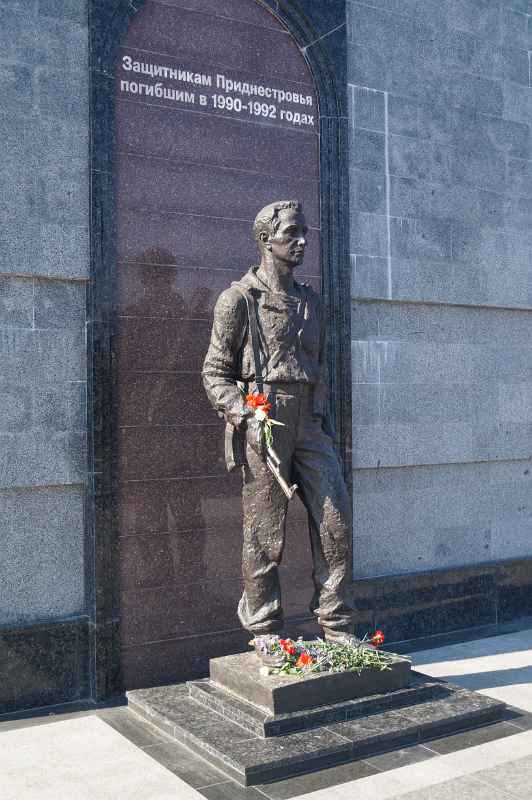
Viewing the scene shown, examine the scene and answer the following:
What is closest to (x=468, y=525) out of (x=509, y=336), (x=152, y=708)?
(x=509, y=336)

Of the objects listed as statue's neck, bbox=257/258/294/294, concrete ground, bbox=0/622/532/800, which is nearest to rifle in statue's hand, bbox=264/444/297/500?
statue's neck, bbox=257/258/294/294

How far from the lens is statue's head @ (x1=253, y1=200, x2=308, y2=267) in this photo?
212 inches

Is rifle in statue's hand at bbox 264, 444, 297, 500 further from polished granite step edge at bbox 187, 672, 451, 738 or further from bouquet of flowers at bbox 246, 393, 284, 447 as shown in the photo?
polished granite step edge at bbox 187, 672, 451, 738

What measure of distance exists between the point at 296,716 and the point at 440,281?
450 centimetres

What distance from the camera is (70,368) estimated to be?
20.2 feet

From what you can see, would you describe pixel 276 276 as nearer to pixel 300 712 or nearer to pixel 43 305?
pixel 43 305

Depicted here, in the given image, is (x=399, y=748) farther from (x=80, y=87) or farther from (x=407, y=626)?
(x=80, y=87)

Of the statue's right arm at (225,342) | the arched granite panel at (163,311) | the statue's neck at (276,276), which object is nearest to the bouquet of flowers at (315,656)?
the arched granite panel at (163,311)

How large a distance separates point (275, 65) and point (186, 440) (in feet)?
10.6

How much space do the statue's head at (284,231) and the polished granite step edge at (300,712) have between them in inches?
109

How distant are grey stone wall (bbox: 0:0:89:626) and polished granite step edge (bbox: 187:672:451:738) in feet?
4.54

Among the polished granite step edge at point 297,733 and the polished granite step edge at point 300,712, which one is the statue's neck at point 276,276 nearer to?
the polished granite step edge at point 300,712

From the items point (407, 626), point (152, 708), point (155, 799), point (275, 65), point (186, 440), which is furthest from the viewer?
point (407, 626)

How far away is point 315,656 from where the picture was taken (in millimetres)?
5312
